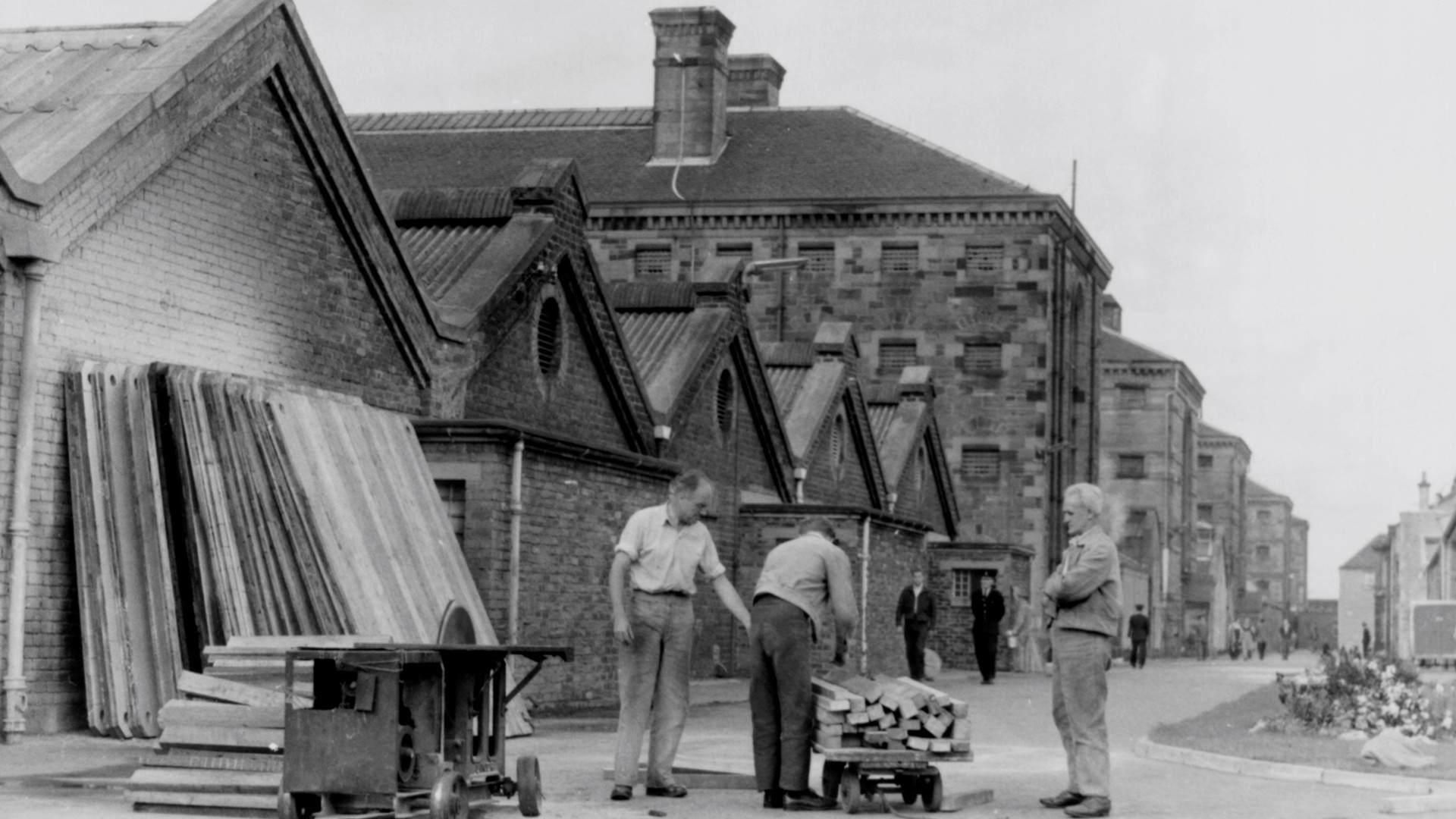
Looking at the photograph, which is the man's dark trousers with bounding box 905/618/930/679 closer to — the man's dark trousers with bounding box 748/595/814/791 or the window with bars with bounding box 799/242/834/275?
the man's dark trousers with bounding box 748/595/814/791

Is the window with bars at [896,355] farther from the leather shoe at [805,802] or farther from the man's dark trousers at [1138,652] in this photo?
the leather shoe at [805,802]

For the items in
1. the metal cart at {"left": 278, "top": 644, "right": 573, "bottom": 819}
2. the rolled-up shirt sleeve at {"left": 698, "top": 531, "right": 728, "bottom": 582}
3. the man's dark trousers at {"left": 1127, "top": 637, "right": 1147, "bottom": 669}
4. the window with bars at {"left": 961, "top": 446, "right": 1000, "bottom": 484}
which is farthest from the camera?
the window with bars at {"left": 961, "top": 446, "right": 1000, "bottom": 484}

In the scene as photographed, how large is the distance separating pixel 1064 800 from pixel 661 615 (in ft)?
8.92

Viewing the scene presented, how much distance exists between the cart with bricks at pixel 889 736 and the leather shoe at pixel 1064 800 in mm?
640

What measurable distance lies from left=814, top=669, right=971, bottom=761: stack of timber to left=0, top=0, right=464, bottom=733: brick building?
249 inches

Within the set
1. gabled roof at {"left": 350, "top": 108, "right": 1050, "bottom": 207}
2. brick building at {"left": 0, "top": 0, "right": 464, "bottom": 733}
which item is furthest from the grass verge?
gabled roof at {"left": 350, "top": 108, "right": 1050, "bottom": 207}

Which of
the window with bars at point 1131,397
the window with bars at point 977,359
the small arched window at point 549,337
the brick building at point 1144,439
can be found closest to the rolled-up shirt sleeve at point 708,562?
the small arched window at point 549,337

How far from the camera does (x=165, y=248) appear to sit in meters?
18.1

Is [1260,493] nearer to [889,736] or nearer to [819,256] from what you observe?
[819,256]

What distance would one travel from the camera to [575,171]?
2658 cm

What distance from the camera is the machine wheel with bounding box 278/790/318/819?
10945mm

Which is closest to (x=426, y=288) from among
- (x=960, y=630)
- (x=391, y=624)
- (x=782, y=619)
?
(x=391, y=624)

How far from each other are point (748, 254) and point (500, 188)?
35065mm

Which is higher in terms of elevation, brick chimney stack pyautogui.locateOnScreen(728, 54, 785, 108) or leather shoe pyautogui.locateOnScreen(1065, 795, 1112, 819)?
brick chimney stack pyautogui.locateOnScreen(728, 54, 785, 108)
